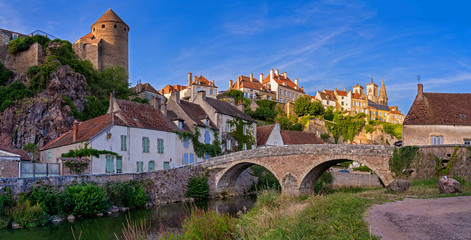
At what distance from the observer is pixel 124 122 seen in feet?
82.4

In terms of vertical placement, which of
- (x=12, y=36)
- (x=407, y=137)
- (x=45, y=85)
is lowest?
(x=407, y=137)

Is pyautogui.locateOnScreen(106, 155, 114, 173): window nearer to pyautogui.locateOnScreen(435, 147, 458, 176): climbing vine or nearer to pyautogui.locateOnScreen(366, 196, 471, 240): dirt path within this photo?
pyautogui.locateOnScreen(366, 196, 471, 240): dirt path

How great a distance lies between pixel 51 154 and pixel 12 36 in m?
20.6

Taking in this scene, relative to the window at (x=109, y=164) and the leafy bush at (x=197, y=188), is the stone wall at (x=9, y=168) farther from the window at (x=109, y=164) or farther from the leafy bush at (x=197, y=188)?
the leafy bush at (x=197, y=188)

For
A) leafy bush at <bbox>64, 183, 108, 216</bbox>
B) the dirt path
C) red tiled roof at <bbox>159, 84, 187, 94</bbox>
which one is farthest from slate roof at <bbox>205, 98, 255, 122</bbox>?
the dirt path

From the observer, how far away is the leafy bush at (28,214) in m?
16.6

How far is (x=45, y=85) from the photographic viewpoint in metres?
33.1

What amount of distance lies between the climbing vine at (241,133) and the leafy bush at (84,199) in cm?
1663

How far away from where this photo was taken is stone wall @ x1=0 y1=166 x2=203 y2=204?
1764cm

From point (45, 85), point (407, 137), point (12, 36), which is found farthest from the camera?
point (12, 36)

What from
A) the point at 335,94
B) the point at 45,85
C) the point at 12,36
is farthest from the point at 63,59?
the point at 335,94

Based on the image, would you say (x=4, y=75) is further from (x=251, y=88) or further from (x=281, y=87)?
(x=281, y=87)

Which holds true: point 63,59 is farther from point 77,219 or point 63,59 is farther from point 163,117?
point 77,219

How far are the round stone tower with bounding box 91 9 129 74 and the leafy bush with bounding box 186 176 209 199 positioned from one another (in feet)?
83.3
